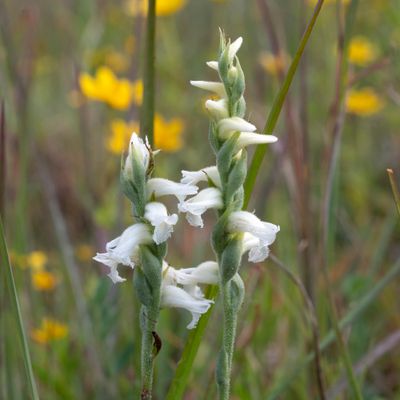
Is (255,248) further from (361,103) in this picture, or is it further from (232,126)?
(361,103)

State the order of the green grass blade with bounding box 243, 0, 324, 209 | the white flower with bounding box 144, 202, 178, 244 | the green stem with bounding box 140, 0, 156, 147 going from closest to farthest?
the white flower with bounding box 144, 202, 178, 244, the green grass blade with bounding box 243, 0, 324, 209, the green stem with bounding box 140, 0, 156, 147

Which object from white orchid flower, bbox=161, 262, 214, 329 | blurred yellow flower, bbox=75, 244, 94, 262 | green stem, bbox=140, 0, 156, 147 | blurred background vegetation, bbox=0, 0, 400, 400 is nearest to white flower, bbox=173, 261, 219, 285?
white orchid flower, bbox=161, 262, 214, 329

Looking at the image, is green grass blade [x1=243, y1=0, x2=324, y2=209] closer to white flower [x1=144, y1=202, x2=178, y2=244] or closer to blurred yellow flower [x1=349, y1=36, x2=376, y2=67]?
white flower [x1=144, y1=202, x2=178, y2=244]

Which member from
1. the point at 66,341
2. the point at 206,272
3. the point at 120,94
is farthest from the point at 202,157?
the point at 206,272

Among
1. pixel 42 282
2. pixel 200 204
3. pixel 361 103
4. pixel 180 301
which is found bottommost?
pixel 42 282

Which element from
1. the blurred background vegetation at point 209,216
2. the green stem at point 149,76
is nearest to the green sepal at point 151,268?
the green stem at point 149,76

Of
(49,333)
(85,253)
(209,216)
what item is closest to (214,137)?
(49,333)

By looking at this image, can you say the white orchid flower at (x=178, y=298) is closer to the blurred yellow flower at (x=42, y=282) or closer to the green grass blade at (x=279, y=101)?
the green grass blade at (x=279, y=101)
